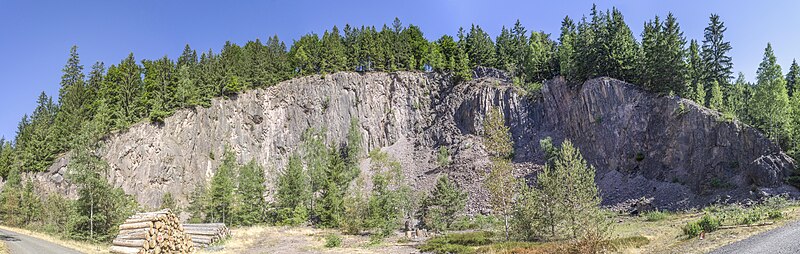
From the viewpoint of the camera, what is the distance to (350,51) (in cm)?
9819

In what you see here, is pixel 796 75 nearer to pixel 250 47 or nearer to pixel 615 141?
pixel 615 141

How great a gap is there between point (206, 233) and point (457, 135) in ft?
185

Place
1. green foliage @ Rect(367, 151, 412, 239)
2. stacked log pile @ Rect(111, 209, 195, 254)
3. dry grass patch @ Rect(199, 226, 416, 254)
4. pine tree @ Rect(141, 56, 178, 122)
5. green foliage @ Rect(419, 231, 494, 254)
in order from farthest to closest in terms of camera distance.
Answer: pine tree @ Rect(141, 56, 178, 122) → green foliage @ Rect(367, 151, 412, 239) → dry grass patch @ Rect(199, 226, 416, 254) → green foliage @ Rect(419, 231, 494, 254) → stacked log pile @ Rect(111, 209, 195, 254)

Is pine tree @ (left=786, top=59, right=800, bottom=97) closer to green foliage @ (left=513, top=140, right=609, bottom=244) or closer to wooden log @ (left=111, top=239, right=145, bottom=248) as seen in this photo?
green foliage @ (left=513, top=140, right=609, bottom=244)

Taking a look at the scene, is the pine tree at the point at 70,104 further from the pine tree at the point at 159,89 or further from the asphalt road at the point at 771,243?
the asphalt road at the point at 771,243

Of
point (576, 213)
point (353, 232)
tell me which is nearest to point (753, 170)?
point (576, 213)

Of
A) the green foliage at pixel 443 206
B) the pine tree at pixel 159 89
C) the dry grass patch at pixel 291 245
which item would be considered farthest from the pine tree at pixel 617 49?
the pine tree at pixel 159 89

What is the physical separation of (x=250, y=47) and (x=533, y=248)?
9186cm

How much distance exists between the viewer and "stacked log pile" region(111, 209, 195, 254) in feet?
62.5

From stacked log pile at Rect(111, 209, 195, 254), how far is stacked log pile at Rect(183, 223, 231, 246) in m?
8.94

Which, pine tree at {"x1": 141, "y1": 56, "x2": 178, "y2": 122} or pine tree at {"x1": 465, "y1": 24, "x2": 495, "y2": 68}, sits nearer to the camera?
pine tree at {"x1": 141, "y1": 56, "x2": 178, "y2": 122}

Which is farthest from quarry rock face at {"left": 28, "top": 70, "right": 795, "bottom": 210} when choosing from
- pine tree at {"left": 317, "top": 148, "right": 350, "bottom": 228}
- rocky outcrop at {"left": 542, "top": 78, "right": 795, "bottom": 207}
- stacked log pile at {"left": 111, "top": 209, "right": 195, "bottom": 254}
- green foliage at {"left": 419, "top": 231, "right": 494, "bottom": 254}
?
green foliage at {"left": 419, "top": 231, "right": 494, "bottom": 254}

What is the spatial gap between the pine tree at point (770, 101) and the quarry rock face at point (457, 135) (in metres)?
8.04

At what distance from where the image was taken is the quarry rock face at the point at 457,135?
47438 millimetres
